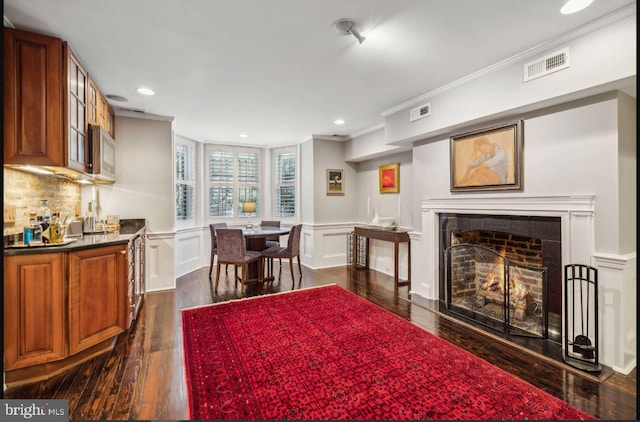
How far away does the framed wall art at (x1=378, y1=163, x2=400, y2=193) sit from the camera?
498 cm

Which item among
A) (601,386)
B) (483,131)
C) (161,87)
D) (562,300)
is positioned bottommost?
(601,386)

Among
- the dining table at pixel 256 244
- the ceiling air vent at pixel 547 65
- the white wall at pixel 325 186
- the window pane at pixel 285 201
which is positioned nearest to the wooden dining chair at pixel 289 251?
the dining table at pixel 256 244

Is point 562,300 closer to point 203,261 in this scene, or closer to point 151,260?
point 151,260

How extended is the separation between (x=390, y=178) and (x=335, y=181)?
117 centimetres

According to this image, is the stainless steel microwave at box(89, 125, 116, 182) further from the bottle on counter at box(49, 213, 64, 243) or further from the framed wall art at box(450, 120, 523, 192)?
the framed wall art at box(450, 120, 523, 192)

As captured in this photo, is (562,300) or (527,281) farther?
(527,281)

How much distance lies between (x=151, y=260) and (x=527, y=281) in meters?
4.69

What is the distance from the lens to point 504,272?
297 centimetres

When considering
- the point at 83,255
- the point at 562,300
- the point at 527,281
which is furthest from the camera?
the point at 527,281

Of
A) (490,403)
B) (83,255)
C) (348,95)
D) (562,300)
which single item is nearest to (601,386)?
(562,300)

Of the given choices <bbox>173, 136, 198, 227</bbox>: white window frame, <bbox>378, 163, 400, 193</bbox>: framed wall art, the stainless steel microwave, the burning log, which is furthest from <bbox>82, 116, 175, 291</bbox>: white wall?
the burning log

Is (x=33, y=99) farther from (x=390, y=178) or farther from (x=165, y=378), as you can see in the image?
(x=390, y=178)

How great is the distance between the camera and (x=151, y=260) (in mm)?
4285

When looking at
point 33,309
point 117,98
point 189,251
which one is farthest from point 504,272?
point 189,251
